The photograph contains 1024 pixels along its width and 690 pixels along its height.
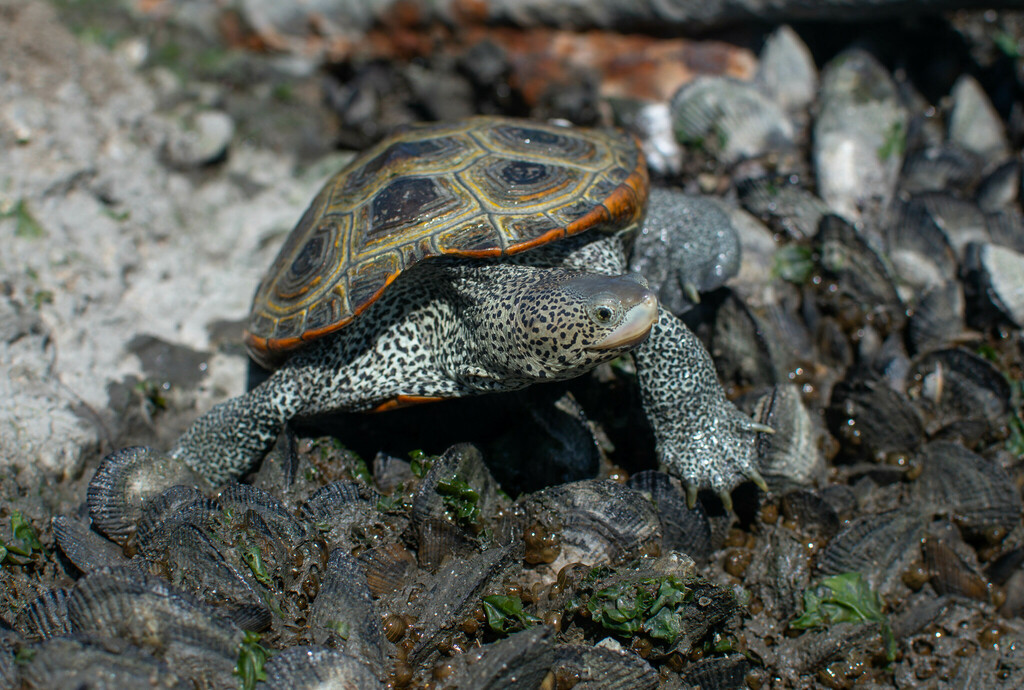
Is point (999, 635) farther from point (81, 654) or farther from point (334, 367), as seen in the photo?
point (81, 654)

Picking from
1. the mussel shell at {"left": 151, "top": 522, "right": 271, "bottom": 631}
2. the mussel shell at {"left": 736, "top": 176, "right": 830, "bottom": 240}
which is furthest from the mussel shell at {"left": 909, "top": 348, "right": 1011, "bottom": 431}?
the mussel shell at {"left": 151, "top": 522, "right": 271, "bottom": 631}

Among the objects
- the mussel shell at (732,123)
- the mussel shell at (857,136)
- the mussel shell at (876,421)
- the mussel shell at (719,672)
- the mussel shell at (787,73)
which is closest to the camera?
the mussel shell at (719,672)

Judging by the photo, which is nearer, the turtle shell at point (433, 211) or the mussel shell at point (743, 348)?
the turtle shell at point (433, 211)

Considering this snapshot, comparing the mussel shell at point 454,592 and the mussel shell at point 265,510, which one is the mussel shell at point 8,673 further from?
the mussel shell at point 454,592

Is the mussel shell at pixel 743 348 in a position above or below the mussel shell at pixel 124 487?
above

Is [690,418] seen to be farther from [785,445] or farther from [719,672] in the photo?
[719,672]

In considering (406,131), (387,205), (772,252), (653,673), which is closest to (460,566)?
(653,673)

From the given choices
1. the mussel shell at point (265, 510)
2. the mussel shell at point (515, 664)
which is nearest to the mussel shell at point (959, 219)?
the mussel shell at point (515, 664)

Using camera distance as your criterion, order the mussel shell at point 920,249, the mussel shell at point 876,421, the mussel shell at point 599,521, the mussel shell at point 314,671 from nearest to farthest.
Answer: the mussel shell at point 314,671, the mussel shell at point 599,521, the mussel shell at point 876,421, the mussel shell at point 920,249
